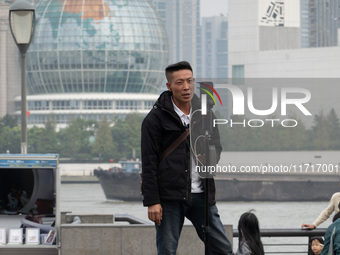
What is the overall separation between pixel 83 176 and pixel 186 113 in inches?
4328

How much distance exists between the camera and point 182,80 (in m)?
7.20

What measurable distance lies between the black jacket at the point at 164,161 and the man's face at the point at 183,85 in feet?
0.40

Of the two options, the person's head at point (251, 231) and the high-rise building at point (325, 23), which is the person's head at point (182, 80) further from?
the high-rise building at point (325, 23)

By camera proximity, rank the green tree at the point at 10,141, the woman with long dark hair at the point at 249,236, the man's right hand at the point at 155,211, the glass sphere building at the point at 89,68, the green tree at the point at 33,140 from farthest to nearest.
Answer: the glass sphere building at the point at 89,68, the green tree at the point at 33,140, the green tree at the point at 10,141, the woman with long dark hair at the point at 249,236, the man's right hand at the point at 155,211

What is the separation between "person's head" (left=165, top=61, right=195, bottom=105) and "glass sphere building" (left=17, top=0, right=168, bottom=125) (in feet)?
437

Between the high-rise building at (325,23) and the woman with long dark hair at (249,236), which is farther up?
the high-rise building at (325,23)

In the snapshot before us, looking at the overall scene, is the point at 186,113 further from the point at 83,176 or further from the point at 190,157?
the point at 83,176

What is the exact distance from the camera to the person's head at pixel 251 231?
24.5ft

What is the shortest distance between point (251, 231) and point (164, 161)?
2.60ft

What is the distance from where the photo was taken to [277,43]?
13675 cm

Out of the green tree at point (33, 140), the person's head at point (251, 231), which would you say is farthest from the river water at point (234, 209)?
the person's head at point (251, 231)

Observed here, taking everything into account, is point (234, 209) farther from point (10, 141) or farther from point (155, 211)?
point (155, 211)

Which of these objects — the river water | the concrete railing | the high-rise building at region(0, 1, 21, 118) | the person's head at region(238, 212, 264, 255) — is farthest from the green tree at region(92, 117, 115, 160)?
the person's head at region(238, 212, 264, 255)

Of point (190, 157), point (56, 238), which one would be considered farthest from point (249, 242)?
point (56, 238)
